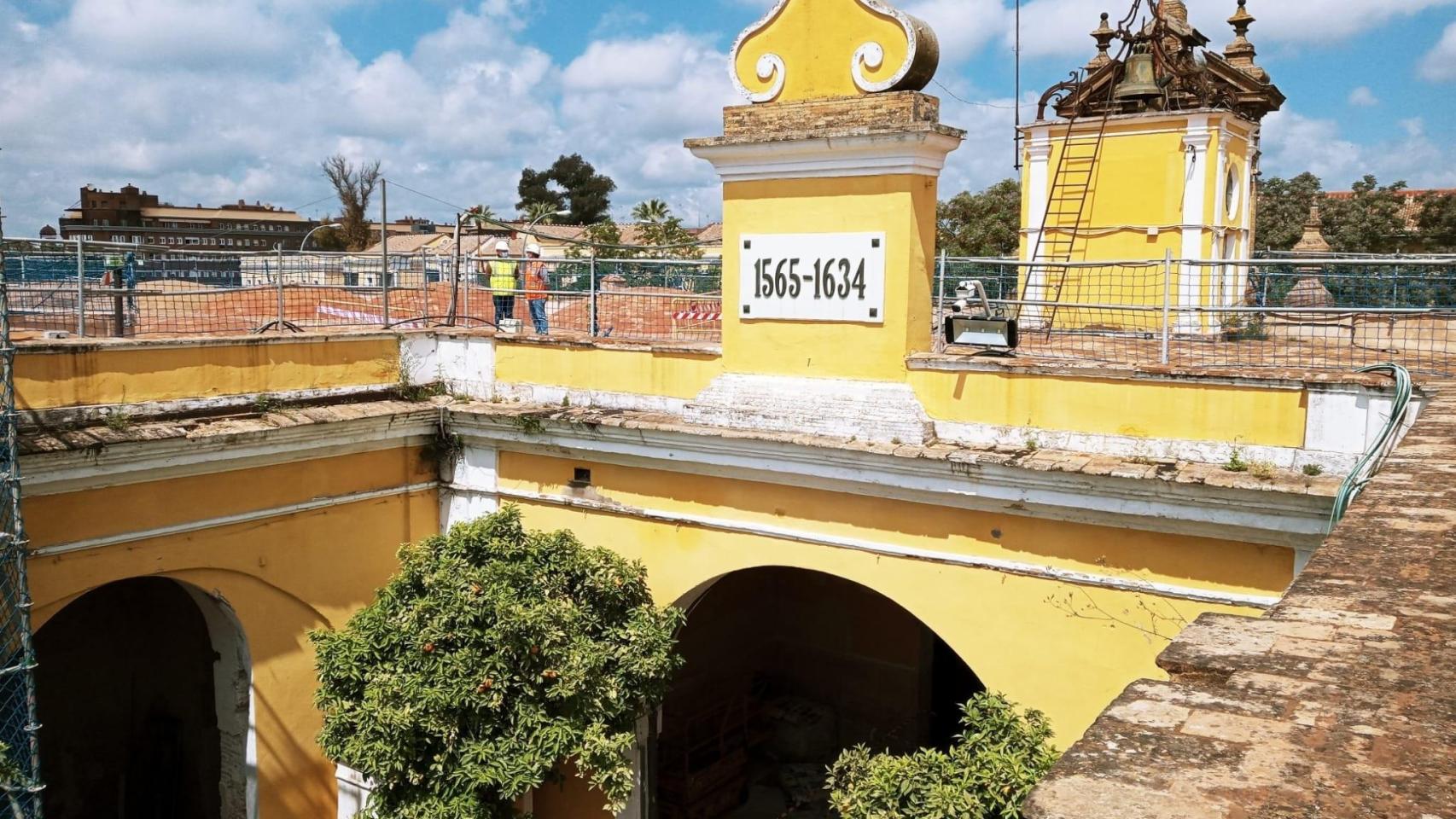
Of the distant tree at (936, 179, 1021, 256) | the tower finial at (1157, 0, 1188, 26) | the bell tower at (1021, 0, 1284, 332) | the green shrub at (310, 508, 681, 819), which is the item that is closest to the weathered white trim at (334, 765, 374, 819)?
the green shrub at (310, 508, 681, 819)

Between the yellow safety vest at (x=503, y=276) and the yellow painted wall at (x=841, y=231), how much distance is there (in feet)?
12.0

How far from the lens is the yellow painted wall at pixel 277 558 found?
723cm

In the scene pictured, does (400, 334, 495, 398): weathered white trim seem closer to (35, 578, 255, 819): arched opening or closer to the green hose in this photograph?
(35, 578, 255, 819): arched opening

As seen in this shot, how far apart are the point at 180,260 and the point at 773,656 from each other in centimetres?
813

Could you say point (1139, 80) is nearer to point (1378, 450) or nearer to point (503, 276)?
point (503, 276)

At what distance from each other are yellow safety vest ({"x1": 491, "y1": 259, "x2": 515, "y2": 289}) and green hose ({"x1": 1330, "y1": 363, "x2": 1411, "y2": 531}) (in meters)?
7.60

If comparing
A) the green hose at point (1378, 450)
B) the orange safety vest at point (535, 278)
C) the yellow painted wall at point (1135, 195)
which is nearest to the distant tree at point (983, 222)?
the yellow painted wall at point (1135, 195)

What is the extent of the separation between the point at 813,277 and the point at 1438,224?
3804 centimetres

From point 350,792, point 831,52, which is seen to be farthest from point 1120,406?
point 350,792

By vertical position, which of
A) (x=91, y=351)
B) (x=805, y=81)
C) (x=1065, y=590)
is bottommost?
(x=1065, y=590)

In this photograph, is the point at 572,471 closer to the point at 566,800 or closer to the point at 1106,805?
the point at 566,800

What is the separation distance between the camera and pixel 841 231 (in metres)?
7.34

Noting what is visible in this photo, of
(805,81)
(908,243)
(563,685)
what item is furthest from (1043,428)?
(563,685)

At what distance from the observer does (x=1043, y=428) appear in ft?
22.1
